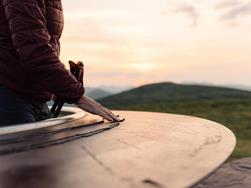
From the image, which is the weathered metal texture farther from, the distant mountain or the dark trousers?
the distant mountain

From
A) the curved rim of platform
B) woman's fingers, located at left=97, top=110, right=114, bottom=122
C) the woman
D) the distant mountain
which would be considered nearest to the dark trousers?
the woman

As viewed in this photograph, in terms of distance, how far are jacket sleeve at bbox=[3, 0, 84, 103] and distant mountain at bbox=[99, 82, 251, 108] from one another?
20830mm

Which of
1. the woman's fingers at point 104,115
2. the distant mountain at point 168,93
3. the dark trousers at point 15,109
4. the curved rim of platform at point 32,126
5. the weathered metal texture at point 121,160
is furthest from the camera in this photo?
the distant mountain at point 168,93

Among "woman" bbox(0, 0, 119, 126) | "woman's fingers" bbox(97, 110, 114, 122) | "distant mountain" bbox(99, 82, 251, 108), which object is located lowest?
"distant mountain" bbox(99, 82, 251, 108)

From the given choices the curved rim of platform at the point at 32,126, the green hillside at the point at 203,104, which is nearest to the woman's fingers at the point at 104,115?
the curved rim of platform at the point at 32,126

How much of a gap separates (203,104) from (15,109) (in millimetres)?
13391

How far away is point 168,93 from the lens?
87.1 feet

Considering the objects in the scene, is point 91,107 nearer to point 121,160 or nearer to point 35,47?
point 35,47

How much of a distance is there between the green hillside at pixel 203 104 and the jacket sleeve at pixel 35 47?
6268 mm

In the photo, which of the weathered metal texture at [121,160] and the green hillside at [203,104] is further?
the green hillside at [203,104]

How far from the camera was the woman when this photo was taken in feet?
8.07

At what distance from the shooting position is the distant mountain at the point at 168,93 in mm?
24125

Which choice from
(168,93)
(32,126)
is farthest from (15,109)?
(168,93)

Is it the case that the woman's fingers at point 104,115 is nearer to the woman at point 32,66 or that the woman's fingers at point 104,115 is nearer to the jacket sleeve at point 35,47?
the woman at point 32,66
